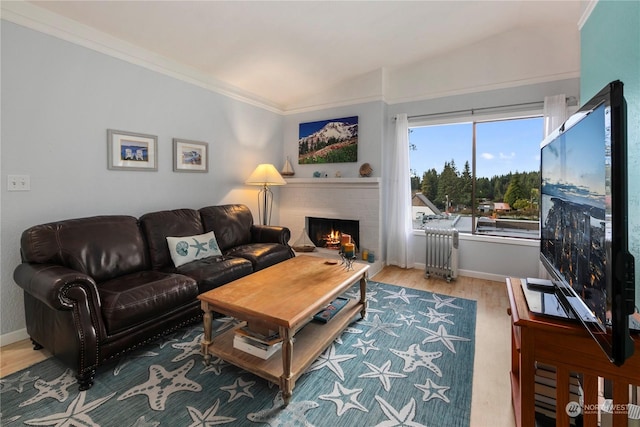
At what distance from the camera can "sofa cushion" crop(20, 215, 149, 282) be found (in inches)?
82.9

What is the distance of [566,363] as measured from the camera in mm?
1120

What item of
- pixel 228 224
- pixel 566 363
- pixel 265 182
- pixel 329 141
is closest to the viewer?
pixel 566 363

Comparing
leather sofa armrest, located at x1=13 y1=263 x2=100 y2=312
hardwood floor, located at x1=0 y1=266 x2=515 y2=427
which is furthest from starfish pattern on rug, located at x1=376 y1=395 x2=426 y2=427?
leather sofa armrest, located at x1=13 y1=263 x2=100 y2=312

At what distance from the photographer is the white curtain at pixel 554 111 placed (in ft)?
10.4

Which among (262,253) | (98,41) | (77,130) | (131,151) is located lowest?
(262,253)

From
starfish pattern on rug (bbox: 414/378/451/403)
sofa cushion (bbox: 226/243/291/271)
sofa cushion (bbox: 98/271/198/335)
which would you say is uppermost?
sofa cushion (bbox: 226/243/291/271)

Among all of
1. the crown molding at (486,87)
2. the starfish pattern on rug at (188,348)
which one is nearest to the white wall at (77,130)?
the starfish pattern on rug at (188,348)

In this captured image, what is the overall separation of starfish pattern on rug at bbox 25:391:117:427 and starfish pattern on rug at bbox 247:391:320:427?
31.7 inches

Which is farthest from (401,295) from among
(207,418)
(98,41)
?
(98,41)

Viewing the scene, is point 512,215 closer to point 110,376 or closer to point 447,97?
point 447,97

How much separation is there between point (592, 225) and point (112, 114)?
3.56 m

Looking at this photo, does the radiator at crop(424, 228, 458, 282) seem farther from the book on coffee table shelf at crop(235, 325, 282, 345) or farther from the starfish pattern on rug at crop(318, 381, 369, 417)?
the book on coffee table shelf at crop(235, 325, 282, 345)

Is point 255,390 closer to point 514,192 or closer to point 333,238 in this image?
point 333,238

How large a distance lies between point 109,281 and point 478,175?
A: 419 cm
